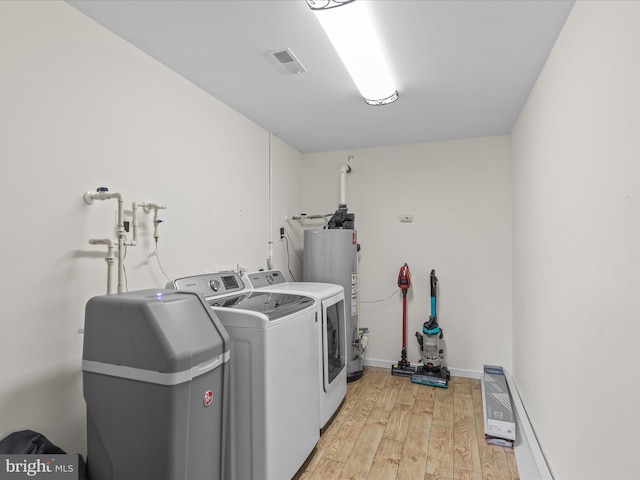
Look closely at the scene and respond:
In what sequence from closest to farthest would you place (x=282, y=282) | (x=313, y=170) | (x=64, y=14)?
(x=64, y=14), (x=282, y=282), (x=313, y=170)

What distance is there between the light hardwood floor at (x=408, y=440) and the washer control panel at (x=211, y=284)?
122 cm

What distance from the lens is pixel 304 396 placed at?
2.07 meters

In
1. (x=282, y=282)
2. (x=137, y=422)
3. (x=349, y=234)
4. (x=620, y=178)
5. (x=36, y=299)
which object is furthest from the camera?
(x=349, y=234)

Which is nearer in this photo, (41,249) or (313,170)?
(41,249)

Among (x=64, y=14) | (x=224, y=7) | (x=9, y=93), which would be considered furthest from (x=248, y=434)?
(x=64, y=14)

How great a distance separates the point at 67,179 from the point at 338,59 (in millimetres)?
1590

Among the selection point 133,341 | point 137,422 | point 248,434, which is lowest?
point 248,434

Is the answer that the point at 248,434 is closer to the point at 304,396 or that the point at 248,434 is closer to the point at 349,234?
the point at 304,396

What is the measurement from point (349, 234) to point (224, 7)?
2.24 metres

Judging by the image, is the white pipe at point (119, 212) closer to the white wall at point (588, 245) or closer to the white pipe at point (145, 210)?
the white pipe at point (145, 210)

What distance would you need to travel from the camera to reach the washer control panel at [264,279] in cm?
275

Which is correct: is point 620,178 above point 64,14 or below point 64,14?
below

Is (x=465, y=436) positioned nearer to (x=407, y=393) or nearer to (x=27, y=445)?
(x=407, y=393)

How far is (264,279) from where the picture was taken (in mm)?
2916
